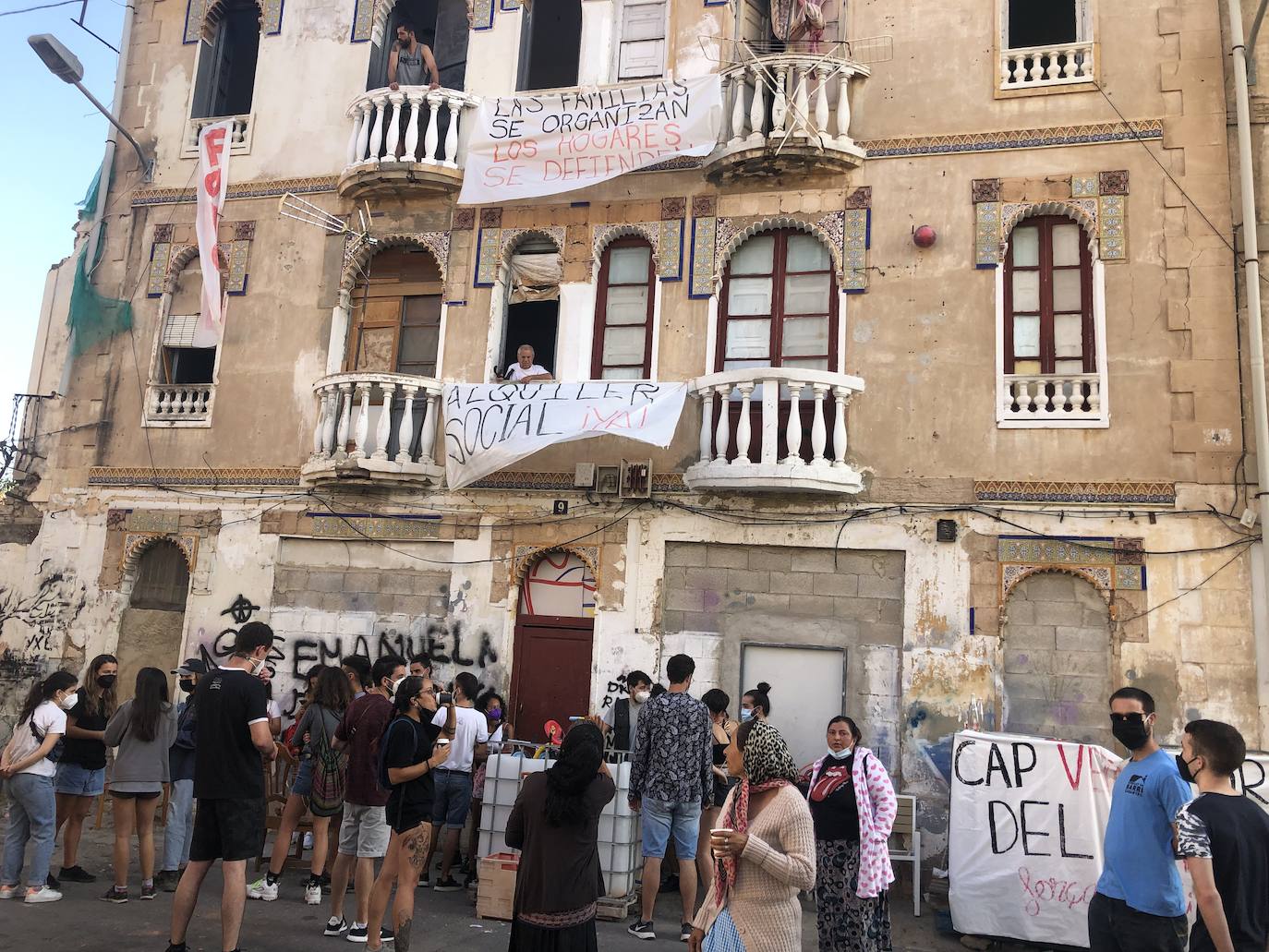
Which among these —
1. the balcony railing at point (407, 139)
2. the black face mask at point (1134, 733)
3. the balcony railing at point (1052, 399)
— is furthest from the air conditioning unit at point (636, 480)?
the black face mask at point (1134, 733)

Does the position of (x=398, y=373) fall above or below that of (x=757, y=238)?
below

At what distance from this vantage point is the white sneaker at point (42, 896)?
844cm

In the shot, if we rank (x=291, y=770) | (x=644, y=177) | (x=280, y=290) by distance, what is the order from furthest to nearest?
(x=280, y=290) < (x=644, y=177) < (x=291, y=770)

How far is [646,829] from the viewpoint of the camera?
336 inches

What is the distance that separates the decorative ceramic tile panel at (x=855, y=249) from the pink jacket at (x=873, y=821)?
7.27 metres

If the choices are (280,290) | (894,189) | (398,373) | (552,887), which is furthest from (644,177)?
(552,887)

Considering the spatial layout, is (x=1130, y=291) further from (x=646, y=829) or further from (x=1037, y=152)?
(x=646, y=829)

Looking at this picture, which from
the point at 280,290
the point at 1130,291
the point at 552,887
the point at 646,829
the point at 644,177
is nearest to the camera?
the point at 552,887

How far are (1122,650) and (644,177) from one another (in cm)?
803

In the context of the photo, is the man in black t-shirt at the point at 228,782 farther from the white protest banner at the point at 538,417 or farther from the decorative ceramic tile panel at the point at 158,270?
the decorative ceramic tile panel at the point at 158,270

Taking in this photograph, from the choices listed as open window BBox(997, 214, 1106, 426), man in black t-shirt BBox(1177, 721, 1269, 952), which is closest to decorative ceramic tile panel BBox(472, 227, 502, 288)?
open window BBox(997, 214, 1106, 426)

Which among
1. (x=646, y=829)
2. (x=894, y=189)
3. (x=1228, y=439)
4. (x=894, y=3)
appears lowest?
(x=646, y=829)

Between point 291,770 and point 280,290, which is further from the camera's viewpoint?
point 280,290

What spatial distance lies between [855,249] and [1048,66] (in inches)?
123
